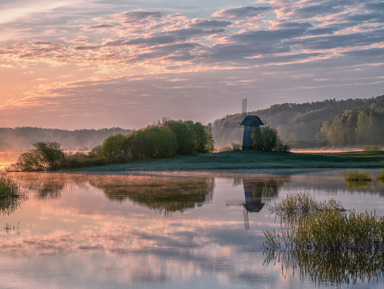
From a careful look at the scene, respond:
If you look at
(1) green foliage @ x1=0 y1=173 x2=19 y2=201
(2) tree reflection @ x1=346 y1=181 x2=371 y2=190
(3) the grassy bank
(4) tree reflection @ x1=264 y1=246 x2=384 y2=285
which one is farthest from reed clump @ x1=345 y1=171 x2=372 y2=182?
(4) tree reflection @ x1=264 y1=246 x2=384 y2=285

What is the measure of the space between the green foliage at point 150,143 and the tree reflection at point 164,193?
29.4 metres

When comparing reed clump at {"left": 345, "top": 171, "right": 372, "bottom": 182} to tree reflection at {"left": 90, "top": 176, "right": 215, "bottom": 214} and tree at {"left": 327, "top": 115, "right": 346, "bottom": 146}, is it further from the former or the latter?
tree at {"left": 327, "top": 115, "right": 346, "bottom": 146}

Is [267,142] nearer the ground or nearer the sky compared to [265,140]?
nearer the ground

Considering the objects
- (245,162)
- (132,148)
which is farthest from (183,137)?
(245,162)

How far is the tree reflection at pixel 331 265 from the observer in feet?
39.7

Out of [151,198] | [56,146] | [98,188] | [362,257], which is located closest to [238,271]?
[362,257]

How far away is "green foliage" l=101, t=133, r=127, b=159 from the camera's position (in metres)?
67.1

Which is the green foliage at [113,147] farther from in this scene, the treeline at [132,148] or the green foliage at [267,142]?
the green foliage at [267,142]

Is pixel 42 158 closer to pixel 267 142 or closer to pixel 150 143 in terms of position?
pixel 150 143

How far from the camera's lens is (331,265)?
512 inches

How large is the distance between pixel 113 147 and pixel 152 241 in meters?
52.3

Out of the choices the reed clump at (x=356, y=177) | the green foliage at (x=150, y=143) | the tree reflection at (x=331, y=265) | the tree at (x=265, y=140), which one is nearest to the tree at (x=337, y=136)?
the tree at (x=265, y=140)

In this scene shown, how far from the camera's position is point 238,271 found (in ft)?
41.2

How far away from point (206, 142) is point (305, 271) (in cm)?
7360
